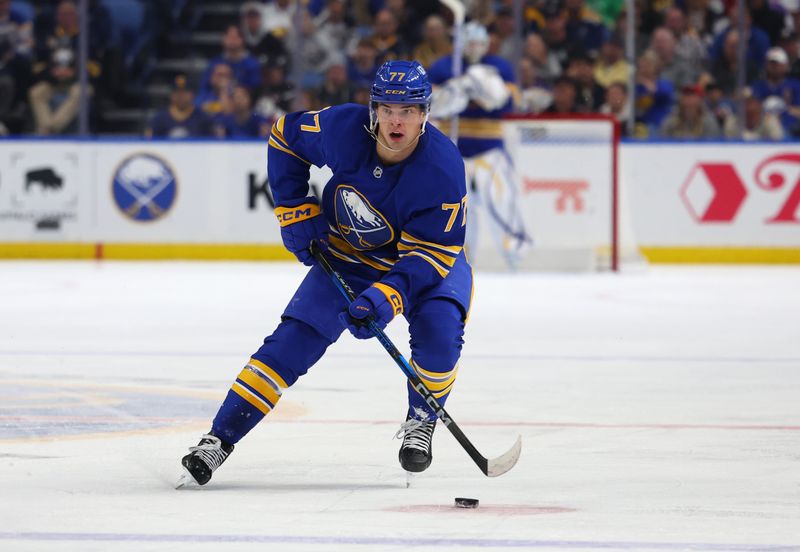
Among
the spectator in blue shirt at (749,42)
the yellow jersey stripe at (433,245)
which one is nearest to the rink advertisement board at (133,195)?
the spectator in blue shirt at (749,42)

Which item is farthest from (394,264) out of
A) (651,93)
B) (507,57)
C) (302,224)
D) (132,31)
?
(132,31)

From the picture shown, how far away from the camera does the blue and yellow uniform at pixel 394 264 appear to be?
4305 millimetres

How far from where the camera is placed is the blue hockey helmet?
425 centimetres

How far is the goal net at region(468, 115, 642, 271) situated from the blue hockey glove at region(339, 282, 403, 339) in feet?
26.2

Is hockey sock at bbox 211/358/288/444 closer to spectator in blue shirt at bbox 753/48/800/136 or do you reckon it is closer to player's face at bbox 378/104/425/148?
player's face at bbox 378/104/425/148

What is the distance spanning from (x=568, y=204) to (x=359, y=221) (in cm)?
805

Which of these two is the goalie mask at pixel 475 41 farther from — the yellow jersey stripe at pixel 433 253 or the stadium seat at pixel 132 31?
the yellow jersey stripe at pixel 433 253

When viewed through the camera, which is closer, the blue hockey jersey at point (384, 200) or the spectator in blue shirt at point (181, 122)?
the blue hockey jersey at point (384, 200)

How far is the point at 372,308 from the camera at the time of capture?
4.18 m

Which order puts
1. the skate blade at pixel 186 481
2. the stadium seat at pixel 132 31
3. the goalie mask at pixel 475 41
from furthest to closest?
1. the stadium seat at pixel 132 31
2. the goalie mask at pixel 475 41
3. the skate blade at pixel 186 481

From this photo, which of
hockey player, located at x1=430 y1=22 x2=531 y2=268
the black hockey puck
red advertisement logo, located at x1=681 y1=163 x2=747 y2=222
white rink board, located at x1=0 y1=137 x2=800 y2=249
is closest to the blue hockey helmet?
the black hockey puck

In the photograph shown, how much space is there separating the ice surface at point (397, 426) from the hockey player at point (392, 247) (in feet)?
0.63

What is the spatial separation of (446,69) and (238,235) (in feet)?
7.07

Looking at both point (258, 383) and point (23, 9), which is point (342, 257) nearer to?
point (258, 383)
